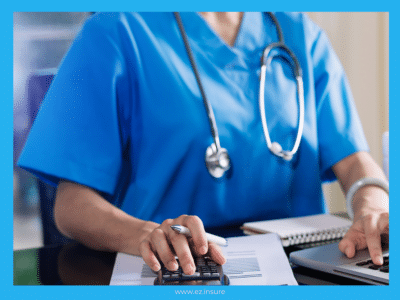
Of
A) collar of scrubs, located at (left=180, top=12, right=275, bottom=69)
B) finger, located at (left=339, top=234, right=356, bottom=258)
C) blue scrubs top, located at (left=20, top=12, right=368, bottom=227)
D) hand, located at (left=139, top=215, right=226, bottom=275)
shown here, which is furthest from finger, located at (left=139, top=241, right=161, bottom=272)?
collar of scrubs, located at (left=180, top=12, right=275, bottom=69)

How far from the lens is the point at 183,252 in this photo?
470mm

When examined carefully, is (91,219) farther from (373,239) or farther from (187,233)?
(373,239)

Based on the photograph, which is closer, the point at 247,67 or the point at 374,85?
the point at 374,85

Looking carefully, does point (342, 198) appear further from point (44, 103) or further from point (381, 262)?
point (44, 103)

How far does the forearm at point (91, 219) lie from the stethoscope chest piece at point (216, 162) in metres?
0.12

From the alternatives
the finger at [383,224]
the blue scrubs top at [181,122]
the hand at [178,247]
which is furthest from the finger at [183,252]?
the finger at [383,224]

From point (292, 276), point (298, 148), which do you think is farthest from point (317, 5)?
point (292, 276)

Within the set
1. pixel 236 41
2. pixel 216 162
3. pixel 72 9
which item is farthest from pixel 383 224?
pixel 72 9

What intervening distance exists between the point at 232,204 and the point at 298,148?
0.15 m

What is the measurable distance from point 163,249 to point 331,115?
1.34 feet

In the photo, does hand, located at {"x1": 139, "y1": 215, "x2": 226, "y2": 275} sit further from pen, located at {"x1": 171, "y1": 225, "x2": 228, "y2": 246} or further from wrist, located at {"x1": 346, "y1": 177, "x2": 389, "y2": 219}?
wrist, located at {"x1": 346, "y1": 177, "x2": 389, "y2": 219}

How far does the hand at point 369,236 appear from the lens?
515 mm

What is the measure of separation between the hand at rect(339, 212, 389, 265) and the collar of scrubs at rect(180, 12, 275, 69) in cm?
31

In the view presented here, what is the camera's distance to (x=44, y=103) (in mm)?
583
